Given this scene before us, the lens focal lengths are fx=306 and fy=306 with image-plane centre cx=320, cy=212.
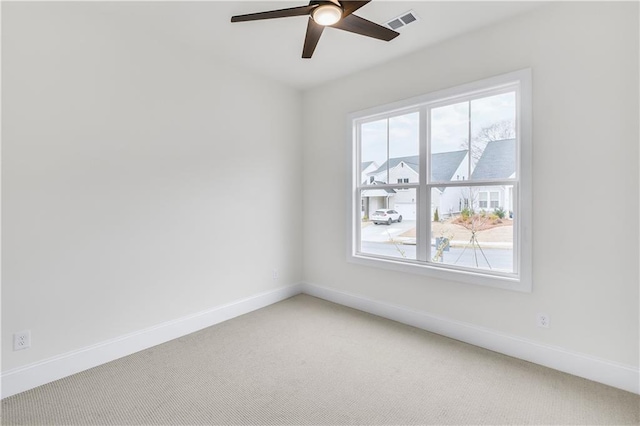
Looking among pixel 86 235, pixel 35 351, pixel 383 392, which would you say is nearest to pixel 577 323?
pixel 383 392

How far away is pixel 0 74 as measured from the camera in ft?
6.56

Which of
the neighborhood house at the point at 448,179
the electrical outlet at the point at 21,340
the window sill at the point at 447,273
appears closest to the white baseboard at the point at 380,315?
the electrical outlet at the point at 21,340

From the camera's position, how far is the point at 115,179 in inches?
98.7

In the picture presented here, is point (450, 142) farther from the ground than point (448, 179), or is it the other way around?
point (450, 142)

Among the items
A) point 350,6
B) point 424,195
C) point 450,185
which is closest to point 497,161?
point 450,185

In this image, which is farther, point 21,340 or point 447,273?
point 447,273

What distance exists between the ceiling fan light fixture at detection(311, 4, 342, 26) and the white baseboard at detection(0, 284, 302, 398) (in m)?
2.80

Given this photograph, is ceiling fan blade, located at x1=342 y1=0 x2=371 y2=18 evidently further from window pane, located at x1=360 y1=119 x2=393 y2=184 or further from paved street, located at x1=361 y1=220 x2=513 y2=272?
paved street, located at x1=361 y1=220 x2=513 y2=272

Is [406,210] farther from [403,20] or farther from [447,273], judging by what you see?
[403,20]

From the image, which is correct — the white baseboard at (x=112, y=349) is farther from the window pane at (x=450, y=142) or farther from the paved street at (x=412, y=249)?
A: the window pane at (x=450, y=142)

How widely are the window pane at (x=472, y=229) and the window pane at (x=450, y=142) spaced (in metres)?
0.16

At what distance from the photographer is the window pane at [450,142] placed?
9.43 feet

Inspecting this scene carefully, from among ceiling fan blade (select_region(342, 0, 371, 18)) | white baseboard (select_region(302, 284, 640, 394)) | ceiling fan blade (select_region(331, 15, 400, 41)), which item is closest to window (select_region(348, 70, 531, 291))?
white baseboard (select_region(302, 284, 640, 394))

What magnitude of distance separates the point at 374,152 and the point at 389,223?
0.85 metres
